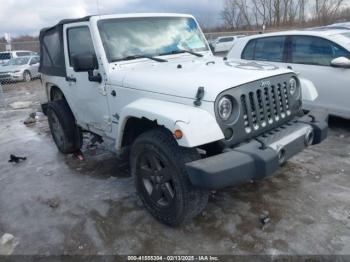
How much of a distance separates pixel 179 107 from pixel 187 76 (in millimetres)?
433

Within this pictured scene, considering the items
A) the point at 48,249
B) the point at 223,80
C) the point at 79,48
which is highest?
the point at 79,48

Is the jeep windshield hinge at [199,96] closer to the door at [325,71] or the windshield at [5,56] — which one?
the door at [325,71]

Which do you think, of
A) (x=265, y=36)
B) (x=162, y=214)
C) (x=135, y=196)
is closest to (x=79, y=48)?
(x=135, y=196)

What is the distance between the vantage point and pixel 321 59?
17.9ft

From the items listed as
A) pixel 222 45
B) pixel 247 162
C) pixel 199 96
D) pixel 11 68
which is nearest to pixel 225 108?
pixel 199 96

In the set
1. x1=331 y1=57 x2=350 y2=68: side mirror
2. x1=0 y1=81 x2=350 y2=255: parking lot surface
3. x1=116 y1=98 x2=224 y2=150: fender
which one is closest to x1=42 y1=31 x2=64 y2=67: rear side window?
x1=0 y1=81 x2=350 y2=255: parking lot surface

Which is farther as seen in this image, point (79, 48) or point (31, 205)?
point (79, 48)

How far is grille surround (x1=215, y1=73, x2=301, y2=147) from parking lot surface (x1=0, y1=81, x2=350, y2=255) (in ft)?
2.84

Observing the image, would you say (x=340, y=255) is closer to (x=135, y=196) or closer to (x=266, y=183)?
(x=266, y=183)

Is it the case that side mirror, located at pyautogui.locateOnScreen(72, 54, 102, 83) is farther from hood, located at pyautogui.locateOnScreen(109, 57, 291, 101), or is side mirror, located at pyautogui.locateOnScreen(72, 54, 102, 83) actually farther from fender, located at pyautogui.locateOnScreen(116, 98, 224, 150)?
fender, located at pyautogui.locateOnScreen(116, 98, 224, 150)

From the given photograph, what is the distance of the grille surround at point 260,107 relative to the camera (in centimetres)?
286

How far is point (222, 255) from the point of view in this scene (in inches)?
112

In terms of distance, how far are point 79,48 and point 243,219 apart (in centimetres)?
284

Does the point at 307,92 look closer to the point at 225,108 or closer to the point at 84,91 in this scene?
the point at 225,108
